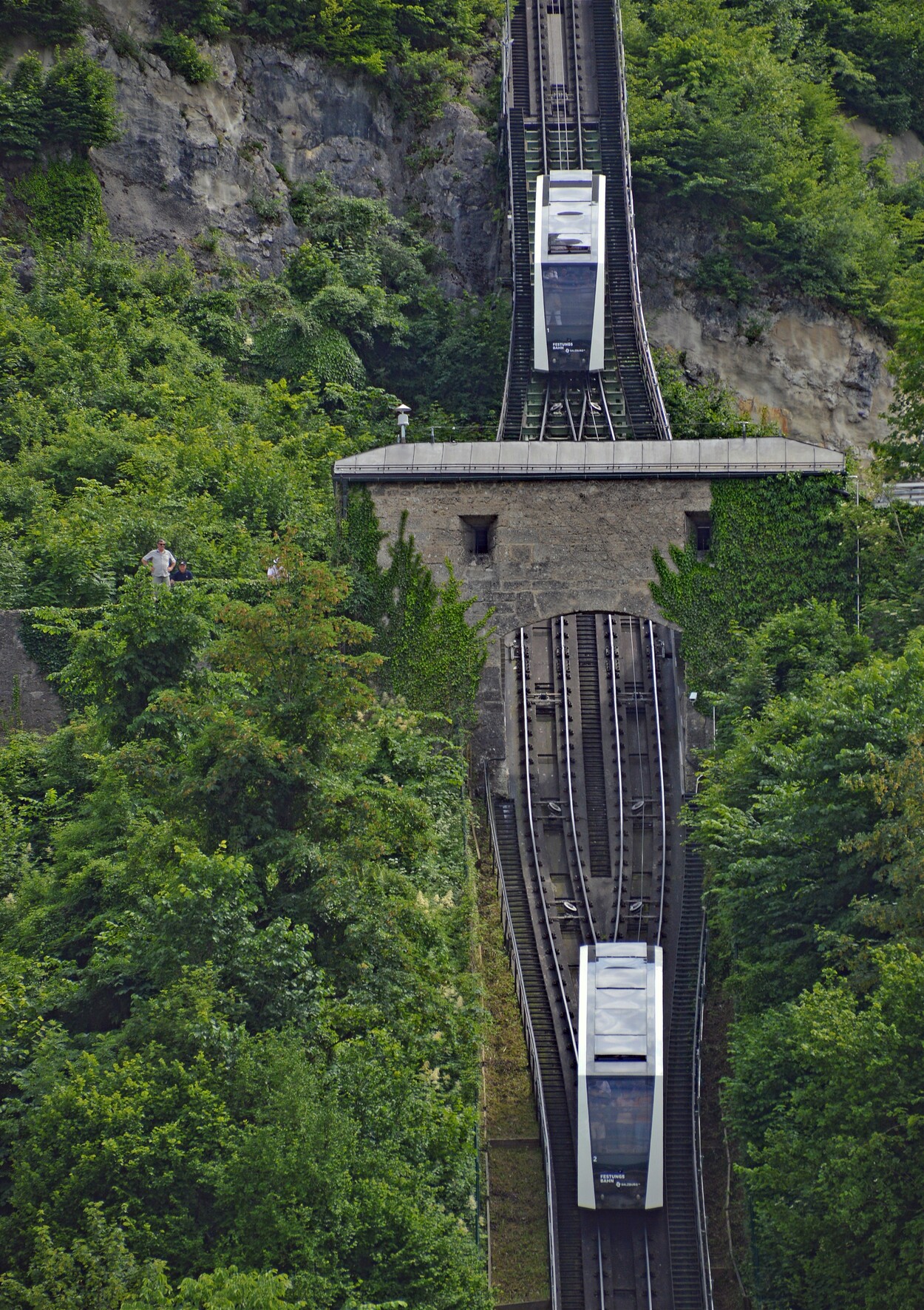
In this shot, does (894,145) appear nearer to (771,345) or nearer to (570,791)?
(771,345)

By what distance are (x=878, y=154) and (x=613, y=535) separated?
25314mm

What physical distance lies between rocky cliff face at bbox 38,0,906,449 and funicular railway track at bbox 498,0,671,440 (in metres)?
2.07

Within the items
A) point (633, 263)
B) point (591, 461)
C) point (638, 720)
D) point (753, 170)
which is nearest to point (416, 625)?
point (591, 461)

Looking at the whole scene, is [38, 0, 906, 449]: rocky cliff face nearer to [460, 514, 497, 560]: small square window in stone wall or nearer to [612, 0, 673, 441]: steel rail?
[612, 0, 673, 441]: steel rail

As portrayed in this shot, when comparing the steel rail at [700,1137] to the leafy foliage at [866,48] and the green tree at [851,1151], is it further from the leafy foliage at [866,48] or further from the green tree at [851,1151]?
the leafy foliage at [866,48]

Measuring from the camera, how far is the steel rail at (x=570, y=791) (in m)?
32.2

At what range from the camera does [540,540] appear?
32781mm

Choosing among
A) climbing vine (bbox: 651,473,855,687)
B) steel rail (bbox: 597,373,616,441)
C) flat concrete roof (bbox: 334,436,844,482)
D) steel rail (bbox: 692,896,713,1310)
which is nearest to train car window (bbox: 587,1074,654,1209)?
steel rail (bbox: 692,896,713,1310)

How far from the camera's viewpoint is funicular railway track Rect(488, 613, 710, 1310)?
1068 inches

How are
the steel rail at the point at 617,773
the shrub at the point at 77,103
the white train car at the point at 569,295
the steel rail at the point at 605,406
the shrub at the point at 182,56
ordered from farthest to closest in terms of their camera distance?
the shrub at the point at 182,56 < the shrub at the point at 77,103 < the white train car at the point at 569,295 < the steel rail at the point at 605,406 < the steel rail at the point at 617,773

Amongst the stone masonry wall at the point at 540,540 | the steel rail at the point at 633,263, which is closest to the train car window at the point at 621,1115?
the stone masonry wall at the point at 540,540

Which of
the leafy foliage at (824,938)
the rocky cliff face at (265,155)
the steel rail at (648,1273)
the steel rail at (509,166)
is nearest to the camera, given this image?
the leafy foliage at (824,938)

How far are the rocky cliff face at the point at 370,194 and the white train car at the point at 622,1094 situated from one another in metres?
22.6

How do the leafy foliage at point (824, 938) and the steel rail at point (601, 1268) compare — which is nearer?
the leafy foliage at point (824, 938)
